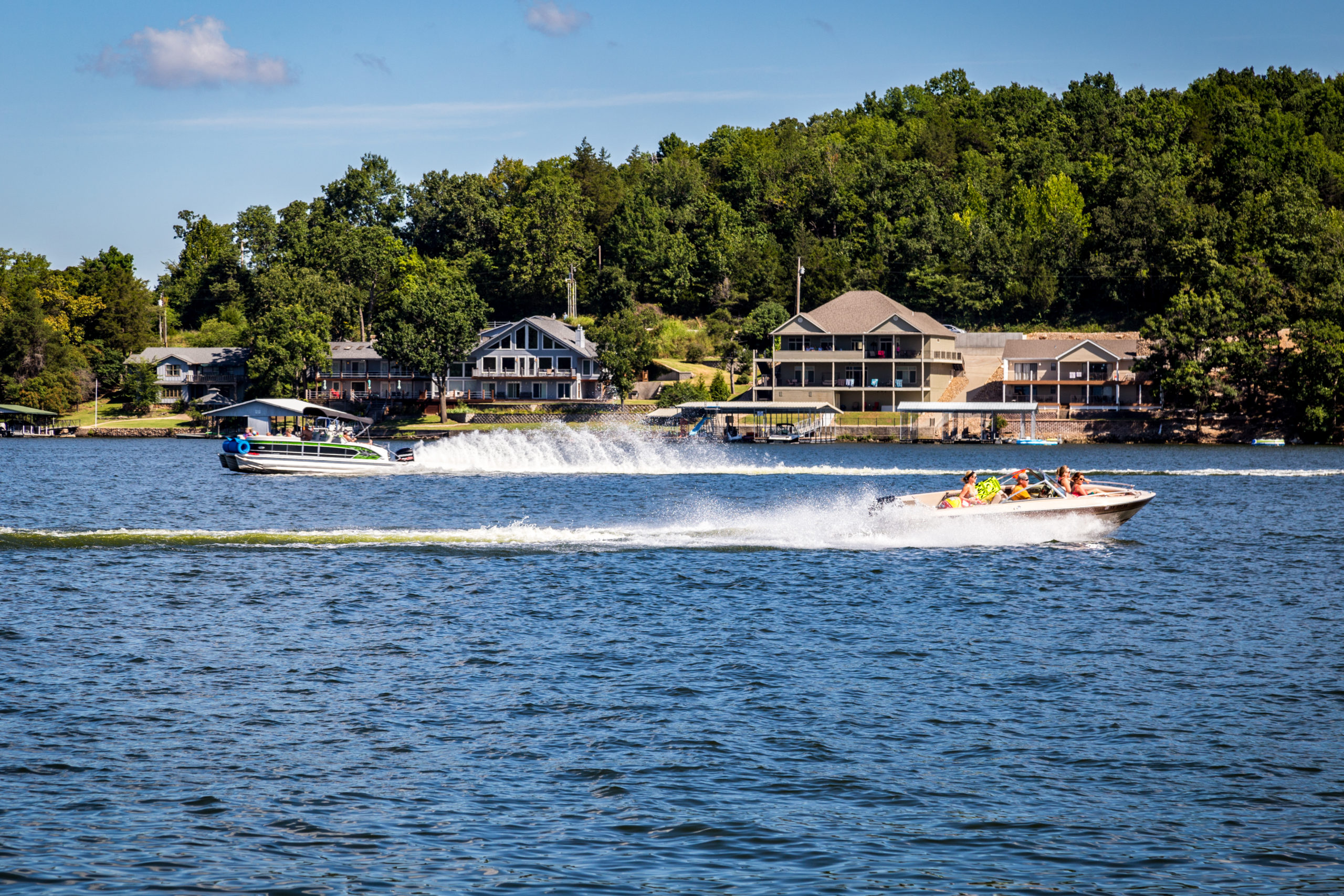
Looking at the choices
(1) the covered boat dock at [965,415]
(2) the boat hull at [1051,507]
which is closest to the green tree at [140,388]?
(1) the covered boat dock at [965,415]

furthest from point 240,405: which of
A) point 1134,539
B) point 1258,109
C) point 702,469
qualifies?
point 1258,109

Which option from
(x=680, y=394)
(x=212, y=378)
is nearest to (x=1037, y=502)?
(x=680, y=394)

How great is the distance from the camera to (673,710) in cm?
1811

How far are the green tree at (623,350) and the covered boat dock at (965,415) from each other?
2650 centimetres

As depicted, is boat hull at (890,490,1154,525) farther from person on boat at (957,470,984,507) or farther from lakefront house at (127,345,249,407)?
lakefront house at (127,345,249,407)

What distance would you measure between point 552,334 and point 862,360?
3274 centimetres

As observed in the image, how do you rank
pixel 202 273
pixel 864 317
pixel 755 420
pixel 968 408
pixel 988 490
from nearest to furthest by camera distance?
pixel 988 490, pixel 968 408, pixel 755 420, pixel 864 317, pixel 202 273

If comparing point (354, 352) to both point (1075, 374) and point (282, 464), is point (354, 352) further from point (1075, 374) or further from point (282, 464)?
point (282, 464)

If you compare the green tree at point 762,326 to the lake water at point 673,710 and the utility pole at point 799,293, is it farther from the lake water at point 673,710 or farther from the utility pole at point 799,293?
the lake water at point 673,710

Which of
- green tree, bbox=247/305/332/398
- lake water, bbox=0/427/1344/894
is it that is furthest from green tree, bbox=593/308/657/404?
lake water, bbox=0/427/1344/894

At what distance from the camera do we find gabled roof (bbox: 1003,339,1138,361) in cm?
11781

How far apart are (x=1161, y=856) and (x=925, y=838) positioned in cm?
230

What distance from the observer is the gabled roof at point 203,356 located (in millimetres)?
142875

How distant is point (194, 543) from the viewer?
34938mm
